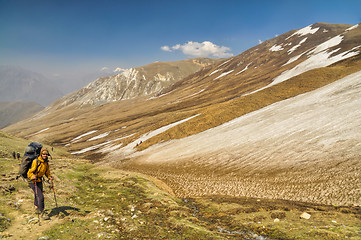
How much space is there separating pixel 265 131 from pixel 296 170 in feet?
46.6

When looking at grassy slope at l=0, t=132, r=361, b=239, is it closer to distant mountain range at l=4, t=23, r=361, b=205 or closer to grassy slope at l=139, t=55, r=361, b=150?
distant mountain range at l=4, t=23, r=361, b=205

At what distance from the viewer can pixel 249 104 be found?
55.4 m

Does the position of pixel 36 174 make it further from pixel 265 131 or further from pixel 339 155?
pixel 265 131

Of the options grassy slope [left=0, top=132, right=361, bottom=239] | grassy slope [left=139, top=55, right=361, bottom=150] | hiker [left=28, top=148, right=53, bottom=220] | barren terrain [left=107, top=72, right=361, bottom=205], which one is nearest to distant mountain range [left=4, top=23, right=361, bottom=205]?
barren terrain [left=107, top=72, right=361, bottom=205]

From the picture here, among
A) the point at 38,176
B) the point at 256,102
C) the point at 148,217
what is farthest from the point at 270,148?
the point at 38,176

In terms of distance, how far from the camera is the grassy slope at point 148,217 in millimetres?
10297

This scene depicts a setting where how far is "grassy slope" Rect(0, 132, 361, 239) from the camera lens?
10297 millimetres

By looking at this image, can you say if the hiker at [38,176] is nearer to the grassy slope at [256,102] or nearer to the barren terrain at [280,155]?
the barren terrain at [280,155]

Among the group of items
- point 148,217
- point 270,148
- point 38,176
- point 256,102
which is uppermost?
point 256,102

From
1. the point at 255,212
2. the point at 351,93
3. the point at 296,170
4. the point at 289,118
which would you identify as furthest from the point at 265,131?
the point at 255,212

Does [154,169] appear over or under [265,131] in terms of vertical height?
under

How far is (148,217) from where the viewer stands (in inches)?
532

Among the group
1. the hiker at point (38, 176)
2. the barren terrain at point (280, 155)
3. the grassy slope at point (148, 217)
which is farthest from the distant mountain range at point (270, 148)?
the hiker at point (38, 176)

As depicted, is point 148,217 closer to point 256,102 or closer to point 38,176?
point 38,176
